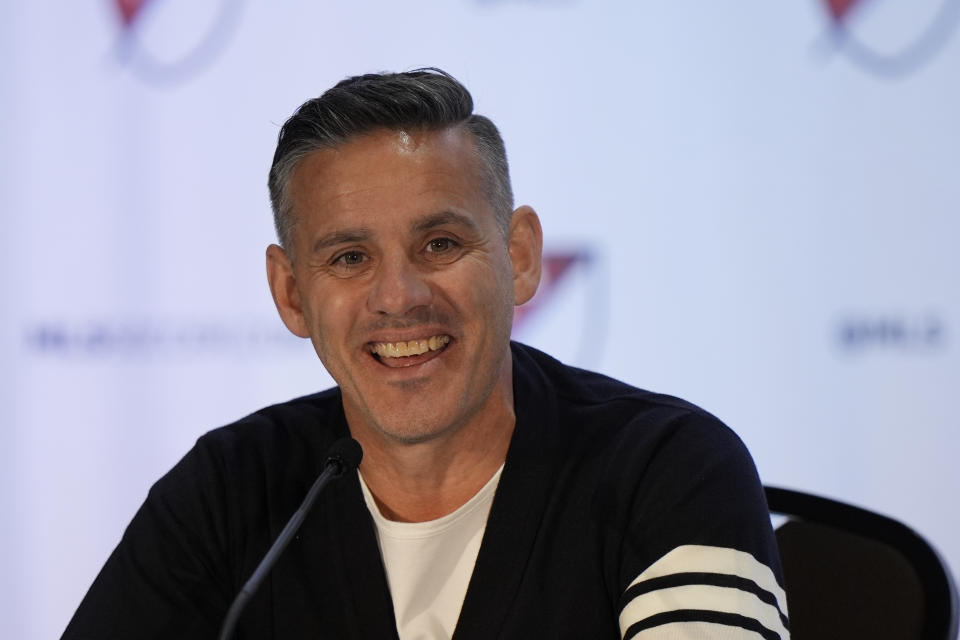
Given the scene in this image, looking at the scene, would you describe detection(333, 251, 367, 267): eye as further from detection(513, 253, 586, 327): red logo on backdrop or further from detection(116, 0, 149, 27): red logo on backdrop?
detection(116, 0, 149, 27): red logo on backdrop

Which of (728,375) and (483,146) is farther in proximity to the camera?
(728,375)

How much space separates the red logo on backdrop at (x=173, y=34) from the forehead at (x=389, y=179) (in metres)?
1.38

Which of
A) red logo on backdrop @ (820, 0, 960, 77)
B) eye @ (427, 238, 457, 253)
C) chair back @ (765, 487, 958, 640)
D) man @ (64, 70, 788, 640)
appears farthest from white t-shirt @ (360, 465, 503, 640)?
red logo on backdrop @ (820, 0, 960, 77)

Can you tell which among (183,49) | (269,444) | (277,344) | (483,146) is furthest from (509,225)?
(183,49)

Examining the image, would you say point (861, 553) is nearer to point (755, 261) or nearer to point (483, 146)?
point (483, 146)

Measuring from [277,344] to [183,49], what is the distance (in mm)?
805

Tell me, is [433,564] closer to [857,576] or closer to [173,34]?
A: [857,576]

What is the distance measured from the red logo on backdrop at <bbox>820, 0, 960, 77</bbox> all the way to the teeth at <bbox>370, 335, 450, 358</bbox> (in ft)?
5.17

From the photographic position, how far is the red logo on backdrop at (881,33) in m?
2.60

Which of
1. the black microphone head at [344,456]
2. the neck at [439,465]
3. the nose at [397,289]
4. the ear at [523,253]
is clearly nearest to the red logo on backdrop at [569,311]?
the ear at [523,253]

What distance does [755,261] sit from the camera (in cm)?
263

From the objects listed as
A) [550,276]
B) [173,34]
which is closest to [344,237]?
[550,276]

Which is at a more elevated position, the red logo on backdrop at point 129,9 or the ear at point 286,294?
the red logo on backdrop at point 129,9

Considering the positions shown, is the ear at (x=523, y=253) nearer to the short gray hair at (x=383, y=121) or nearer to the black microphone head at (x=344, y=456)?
the short gray hair at (x=383, y=121)
